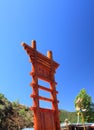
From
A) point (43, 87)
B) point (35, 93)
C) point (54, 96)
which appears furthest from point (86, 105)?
point (35, 93)

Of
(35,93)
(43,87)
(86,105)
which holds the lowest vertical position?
(35,93)

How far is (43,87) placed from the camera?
12875 millimetres

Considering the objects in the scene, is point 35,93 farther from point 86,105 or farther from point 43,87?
point 86,105

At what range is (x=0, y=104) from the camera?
42.6 m

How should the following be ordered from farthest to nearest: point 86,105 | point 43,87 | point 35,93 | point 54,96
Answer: point 86,105, point 54,96, point 43,87, point 35,93

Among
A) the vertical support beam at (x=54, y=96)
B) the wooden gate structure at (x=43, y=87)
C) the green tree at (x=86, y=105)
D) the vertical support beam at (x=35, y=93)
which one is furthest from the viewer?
the green tree at (x=86, y=105)

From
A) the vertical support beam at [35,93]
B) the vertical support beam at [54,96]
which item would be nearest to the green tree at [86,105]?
the vertical support beam at [54,96]

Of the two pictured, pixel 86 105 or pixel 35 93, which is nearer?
pixel 35 93

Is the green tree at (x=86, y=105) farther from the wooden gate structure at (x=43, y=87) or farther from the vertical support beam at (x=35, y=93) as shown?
the vertical support beam at (x=35, y=93)

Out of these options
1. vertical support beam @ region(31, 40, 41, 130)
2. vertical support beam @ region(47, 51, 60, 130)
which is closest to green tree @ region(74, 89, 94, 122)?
vertical support beam @ region(47, 51, 60, 130)

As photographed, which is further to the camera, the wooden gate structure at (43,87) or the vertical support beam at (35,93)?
the wooden gate structure at (43,87)

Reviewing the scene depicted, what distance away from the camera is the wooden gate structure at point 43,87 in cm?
1159

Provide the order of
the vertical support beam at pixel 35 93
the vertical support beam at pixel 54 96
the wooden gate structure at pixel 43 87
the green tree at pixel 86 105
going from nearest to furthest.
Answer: the vertical support beam at pixel 35 93
the wooden gate structure at pixel 43 87
the vertical support beam at pixel 54 96
the green tree at pixel 86 105

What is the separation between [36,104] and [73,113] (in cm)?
3949
